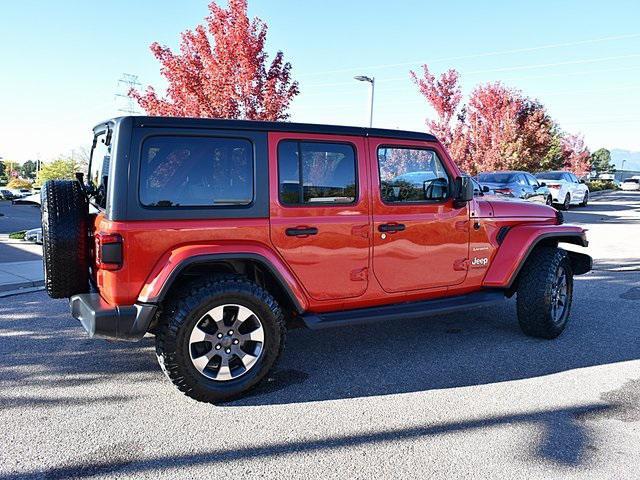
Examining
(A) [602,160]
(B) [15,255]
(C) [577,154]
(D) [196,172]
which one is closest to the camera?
(D) [196,172]

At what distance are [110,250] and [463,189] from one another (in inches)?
112

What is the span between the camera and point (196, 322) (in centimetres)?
339

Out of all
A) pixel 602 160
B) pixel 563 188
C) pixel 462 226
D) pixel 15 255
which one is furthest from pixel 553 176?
pixel 602 160

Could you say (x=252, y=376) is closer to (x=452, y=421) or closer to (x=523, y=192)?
(x=452, y=421)

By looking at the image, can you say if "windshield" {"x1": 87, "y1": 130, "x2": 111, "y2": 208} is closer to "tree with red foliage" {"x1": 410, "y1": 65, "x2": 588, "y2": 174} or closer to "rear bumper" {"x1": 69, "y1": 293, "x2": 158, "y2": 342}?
"rear bumper" {"x1": 69, "y1": 293, "x2": 158, "y2": 342}

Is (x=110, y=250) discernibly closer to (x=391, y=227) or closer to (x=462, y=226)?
(x=391, y=227)

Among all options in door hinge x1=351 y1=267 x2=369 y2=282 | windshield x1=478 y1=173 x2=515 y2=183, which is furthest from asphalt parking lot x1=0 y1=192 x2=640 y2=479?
windshield x1=478 y1=173 x2=515 y2=183

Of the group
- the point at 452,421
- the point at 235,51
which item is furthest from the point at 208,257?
the point at 235,51

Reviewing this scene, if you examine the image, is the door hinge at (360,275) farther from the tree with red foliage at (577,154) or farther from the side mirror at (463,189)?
the tree with red foliage at (577,154)

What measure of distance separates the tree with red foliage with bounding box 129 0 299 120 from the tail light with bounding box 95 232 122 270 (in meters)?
10.7

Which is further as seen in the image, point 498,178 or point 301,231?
point 498,178

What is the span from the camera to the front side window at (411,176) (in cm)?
412

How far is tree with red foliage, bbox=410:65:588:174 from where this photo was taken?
2627 centimetres

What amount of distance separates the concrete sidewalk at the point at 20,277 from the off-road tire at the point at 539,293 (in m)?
5.95
